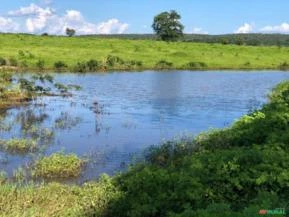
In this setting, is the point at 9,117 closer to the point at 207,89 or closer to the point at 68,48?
the point at 207,89

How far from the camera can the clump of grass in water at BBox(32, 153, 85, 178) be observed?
1542 cm

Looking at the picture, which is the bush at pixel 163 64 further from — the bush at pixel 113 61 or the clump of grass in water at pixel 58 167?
the clump of grass in water at pixel 58 167

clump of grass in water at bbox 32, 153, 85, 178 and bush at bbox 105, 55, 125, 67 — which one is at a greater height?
bush at bbox 105, 55, 125, 67

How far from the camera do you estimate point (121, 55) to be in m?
Answer: 68.4

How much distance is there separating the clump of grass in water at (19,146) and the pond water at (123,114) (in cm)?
48

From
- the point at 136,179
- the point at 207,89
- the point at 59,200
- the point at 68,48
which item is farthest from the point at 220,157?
the point at 68,48

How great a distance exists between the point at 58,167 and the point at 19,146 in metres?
3.99

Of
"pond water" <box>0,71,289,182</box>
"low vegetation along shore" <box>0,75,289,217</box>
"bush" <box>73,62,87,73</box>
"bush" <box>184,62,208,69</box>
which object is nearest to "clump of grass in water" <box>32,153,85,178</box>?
"pond water" <box>0,71,289,182</box>

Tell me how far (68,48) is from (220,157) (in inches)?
2530

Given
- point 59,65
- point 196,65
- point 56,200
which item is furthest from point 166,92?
point 56,200

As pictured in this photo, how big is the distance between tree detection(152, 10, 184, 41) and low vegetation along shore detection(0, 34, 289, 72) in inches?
1101

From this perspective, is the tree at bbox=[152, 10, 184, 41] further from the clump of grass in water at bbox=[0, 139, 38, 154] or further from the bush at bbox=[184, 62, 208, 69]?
the clump of grass in water at bbox=[0, 139, 38, 154]

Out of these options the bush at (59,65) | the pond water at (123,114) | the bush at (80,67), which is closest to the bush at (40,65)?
the bush at (59,65)

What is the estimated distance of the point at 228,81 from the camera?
5075 centimetres
